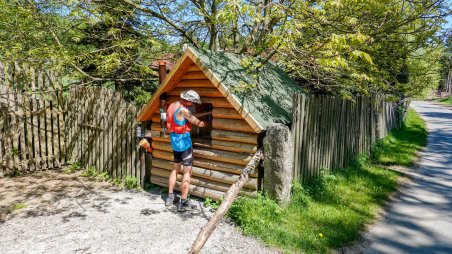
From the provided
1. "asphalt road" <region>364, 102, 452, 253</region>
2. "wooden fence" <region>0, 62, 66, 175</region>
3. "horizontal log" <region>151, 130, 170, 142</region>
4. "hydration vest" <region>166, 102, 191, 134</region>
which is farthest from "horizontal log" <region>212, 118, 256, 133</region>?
"wooden fence" <region>0, 62, 66, 175</region>

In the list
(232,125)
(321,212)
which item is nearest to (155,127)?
(232,125)

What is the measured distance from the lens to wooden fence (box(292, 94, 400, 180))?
21.2 feet

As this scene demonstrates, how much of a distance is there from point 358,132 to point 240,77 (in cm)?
489

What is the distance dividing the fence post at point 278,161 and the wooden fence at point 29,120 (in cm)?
610

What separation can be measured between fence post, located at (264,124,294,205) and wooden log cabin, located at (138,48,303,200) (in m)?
0.24

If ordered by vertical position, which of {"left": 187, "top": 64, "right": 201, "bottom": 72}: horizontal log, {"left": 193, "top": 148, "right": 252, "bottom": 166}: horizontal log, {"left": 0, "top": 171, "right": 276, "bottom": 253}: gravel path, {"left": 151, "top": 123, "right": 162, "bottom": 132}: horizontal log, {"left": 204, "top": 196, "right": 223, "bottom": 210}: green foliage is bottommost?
{"left": 0, "top": 171, "right": 276, "bottom": 253}: gravel path

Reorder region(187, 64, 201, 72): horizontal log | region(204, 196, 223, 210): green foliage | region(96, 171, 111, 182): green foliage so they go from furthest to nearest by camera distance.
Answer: region(96, 171, 111, 182): green foliage
region(187, 64, 201, 72): horizontal log
region(204, 196, 223, 210): green foliage

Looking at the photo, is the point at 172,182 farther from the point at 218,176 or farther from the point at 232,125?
the point at 232,125

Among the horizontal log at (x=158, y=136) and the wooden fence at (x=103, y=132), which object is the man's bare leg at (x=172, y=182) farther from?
the wooden fence at (x=103, y=132)

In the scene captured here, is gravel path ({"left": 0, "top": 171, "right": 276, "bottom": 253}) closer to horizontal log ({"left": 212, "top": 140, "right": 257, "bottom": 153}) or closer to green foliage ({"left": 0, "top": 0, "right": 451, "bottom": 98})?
horizontal log ({"left": 212, "top": 140, "right": 257, "bottom": 153})

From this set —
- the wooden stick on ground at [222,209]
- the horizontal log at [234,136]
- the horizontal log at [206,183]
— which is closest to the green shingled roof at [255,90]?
the horizontal log at [234,136]

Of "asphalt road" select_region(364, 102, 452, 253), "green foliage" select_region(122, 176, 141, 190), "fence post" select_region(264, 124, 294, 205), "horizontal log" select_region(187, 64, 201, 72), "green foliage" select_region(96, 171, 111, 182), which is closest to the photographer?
"asphalt road" select_region(364, 102, 452, 253)

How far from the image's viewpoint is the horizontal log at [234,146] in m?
5.94

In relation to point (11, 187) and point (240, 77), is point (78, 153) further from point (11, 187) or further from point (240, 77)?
point (240, 77)
